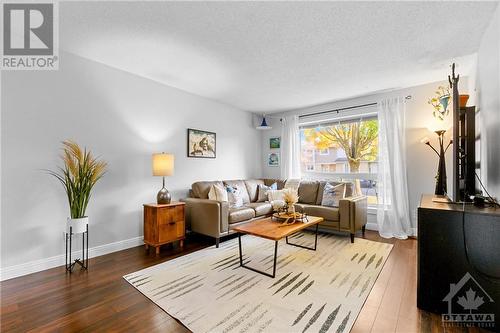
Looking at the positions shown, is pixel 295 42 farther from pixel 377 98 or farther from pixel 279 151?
pixel 279 151

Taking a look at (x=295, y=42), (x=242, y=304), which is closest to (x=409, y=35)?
(x=295, y=42)

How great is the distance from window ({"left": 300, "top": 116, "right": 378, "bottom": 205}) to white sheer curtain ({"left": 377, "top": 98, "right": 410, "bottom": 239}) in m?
0.30

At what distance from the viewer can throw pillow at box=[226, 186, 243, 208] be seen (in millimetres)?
3964

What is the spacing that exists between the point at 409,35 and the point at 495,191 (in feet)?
5.54

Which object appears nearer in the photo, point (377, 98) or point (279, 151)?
point (377, 98)

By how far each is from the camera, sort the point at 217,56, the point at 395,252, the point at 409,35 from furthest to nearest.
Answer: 1. the point at 395,252
2. the point at 217,56
3. the point at 409,35

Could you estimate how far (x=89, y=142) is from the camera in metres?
2.90

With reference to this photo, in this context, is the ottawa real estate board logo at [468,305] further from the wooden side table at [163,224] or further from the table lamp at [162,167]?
the table lamp at [162,167]

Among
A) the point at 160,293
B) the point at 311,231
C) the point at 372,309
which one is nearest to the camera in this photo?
the point at 372,309

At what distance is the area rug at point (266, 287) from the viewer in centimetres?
167

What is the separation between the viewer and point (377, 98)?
4.12 m

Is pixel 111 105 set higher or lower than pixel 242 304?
higher

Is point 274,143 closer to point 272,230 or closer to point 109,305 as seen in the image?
point 272,230

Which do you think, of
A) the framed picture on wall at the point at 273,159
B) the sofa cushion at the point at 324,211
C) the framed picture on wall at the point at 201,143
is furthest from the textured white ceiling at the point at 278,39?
the framed picture on wall at the point at 273,159
